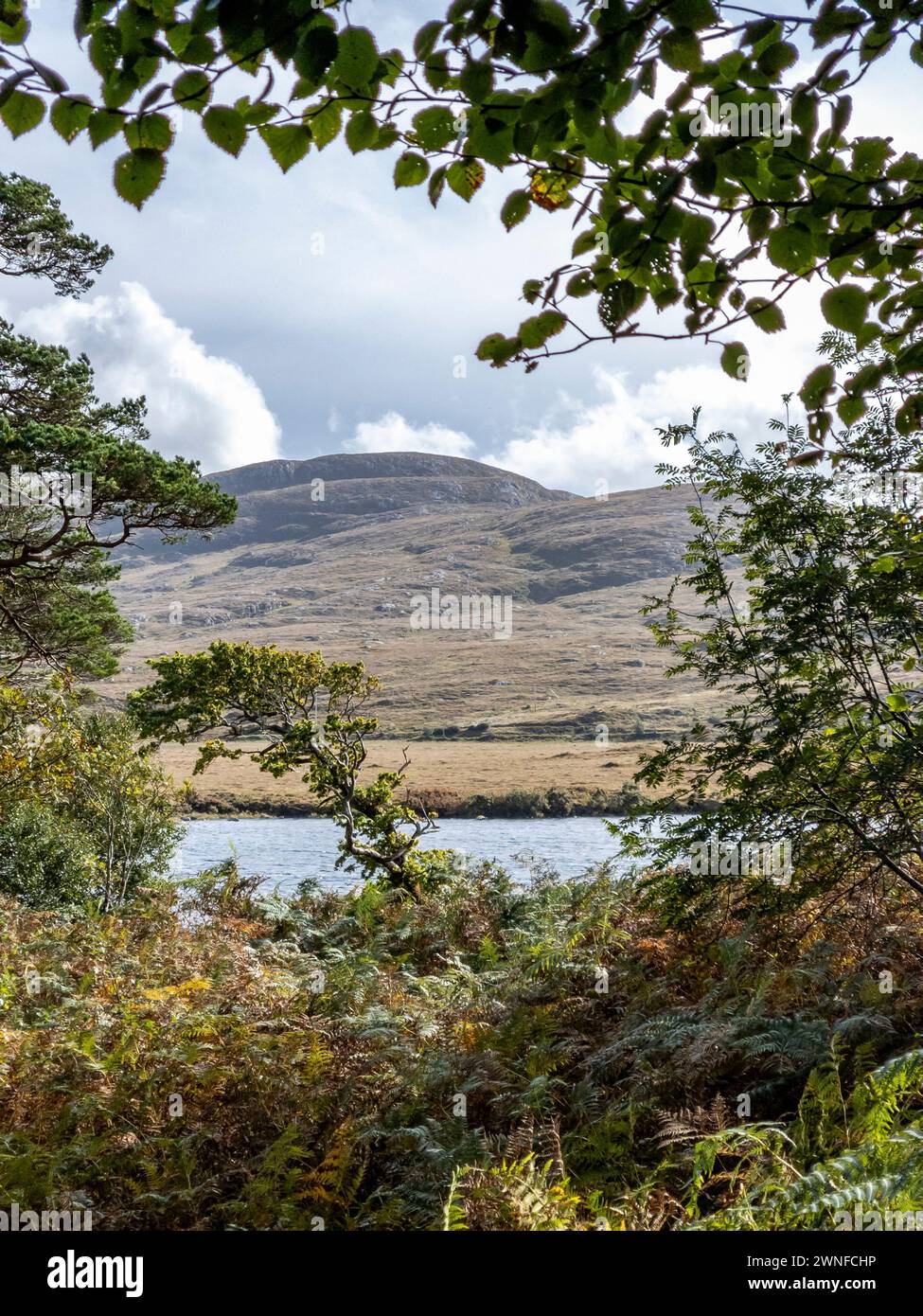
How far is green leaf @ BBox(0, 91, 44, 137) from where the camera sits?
200 centimetres

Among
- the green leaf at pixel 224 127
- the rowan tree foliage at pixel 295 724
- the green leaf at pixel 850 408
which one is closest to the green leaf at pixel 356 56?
the green leaf at pixel 224 127

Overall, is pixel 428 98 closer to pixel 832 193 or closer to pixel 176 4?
pixel 176 4

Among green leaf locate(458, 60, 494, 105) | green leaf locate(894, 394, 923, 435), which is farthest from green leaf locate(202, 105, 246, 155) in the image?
green leaf locate(894, 394, 923, 435)

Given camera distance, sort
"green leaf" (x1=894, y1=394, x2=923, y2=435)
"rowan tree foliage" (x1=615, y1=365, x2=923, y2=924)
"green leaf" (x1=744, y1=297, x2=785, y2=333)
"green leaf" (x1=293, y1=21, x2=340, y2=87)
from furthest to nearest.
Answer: "rowan tree foliage" (x1=615, y1=365, x2=923, y2=924) → "green leaf" (x1=894, y1=394, x2=923, y2=435) → "green leaf" (x1=744, y1=297, x2=785, y2=333) → "green leaf" (x1=293, y1=21, x2=340, y2=87)

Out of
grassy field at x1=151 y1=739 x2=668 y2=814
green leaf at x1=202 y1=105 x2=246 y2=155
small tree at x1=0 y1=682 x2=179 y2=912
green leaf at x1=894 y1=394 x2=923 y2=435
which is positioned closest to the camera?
green leaf at x1=202 y1=105 x2=246 y2=155

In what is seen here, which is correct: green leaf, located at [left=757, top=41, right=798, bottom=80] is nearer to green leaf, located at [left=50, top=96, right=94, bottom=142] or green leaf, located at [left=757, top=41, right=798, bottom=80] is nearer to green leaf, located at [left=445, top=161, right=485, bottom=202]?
green leaf, located at [left=445, top=161, right=485, bottom=202]

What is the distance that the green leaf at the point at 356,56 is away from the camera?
2.06m

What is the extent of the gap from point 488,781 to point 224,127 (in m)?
74.6

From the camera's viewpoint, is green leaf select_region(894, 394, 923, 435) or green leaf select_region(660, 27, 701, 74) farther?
green leaf select_region(894, 394, 923, 435)

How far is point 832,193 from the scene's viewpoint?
2.35 m

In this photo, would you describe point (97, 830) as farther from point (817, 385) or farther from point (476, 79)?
point (476, 79)

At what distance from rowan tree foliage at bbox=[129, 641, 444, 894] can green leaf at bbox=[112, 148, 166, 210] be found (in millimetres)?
12899
